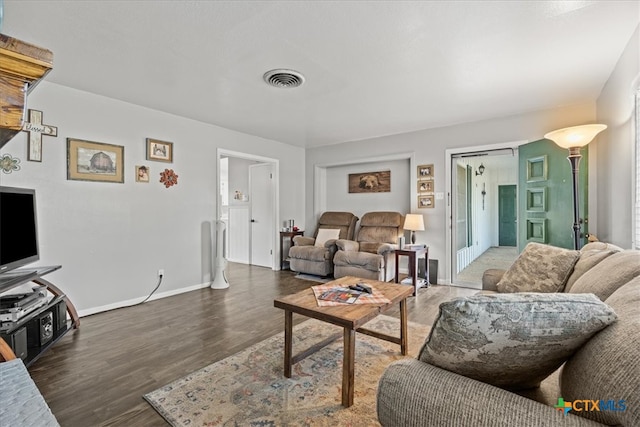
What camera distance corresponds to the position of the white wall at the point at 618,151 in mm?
2277

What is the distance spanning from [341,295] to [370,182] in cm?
363

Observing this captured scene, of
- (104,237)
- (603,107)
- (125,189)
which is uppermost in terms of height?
(603,107)

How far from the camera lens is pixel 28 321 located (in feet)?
6.70

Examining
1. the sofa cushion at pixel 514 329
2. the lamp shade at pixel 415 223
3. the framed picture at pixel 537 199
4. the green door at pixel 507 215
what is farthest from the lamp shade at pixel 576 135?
the green door at pixel 507 215

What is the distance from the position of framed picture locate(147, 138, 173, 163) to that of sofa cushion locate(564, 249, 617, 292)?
165 inches

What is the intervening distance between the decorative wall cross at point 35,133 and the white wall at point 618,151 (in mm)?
4918

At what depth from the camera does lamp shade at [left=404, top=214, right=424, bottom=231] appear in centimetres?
429

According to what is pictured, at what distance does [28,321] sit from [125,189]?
174 cm

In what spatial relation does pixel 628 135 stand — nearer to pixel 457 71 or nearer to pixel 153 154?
pixel 457 71

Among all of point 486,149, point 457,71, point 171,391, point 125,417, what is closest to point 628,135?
point 457,71

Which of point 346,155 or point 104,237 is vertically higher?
point 346,155

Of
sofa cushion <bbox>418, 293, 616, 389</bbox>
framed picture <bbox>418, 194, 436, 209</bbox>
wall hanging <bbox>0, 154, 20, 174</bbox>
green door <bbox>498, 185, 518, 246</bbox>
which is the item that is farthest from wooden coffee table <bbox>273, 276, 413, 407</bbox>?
green door <bbox>498, 185, 518, 246</bbox>

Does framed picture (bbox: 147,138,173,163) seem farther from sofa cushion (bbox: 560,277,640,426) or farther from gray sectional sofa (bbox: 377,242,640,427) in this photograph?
sofa cushion (bbox: 560,277,640,426)

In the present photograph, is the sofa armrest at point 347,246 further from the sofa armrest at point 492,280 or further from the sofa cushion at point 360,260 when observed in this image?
the sofa armrest at point 492,280
